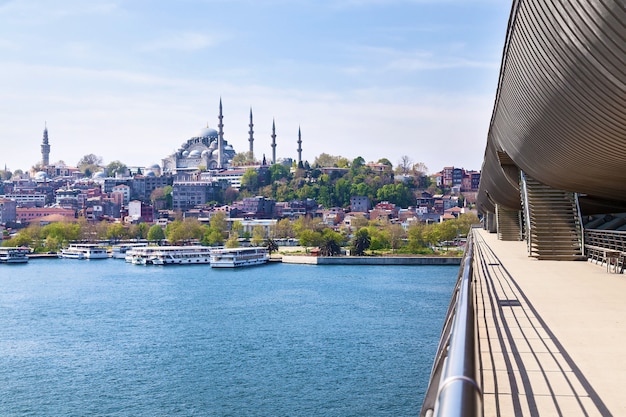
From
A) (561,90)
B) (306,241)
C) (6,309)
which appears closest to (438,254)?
(306,241)

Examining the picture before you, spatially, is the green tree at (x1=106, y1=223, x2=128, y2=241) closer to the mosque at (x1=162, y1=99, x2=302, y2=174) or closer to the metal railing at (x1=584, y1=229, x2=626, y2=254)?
the mosque at (x1=162, y1=99, x2=302, y2=174)

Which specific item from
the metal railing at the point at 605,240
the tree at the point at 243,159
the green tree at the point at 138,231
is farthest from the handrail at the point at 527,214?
the tree at the point at 243,159

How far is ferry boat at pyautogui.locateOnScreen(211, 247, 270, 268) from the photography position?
5412 cm

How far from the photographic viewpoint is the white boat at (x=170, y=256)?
191 feet

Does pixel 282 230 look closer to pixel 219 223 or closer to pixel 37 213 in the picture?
pixel 219 223

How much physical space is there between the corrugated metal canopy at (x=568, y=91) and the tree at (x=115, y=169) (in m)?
129

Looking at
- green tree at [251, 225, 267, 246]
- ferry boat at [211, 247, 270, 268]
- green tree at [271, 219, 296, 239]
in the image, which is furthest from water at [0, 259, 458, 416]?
green tree at [271, 219, 296, 239]

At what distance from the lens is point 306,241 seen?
67188 mm

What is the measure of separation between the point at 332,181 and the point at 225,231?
31989 mm

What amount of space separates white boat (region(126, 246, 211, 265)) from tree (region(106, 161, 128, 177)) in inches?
3146

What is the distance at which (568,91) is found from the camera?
8117mm

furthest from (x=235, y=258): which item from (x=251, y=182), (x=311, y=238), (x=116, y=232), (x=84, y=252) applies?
(x=251, y=182)

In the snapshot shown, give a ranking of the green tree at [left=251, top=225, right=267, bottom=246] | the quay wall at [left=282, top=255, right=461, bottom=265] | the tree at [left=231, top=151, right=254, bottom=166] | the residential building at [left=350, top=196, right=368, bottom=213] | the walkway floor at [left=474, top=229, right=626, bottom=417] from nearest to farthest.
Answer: the walkway floor at [left=474, top=229, right=626, bottom=417], the quay wall at [left=282, top=255, right=461, bottom=265], the green tree at [left=251, top=225, right=267, bottom=246], the residential building at [left=350, top=196, right=368, bottom=213], the tree at [left=231, top=151, right=254, bottom=166]

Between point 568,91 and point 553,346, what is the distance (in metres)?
3.53
